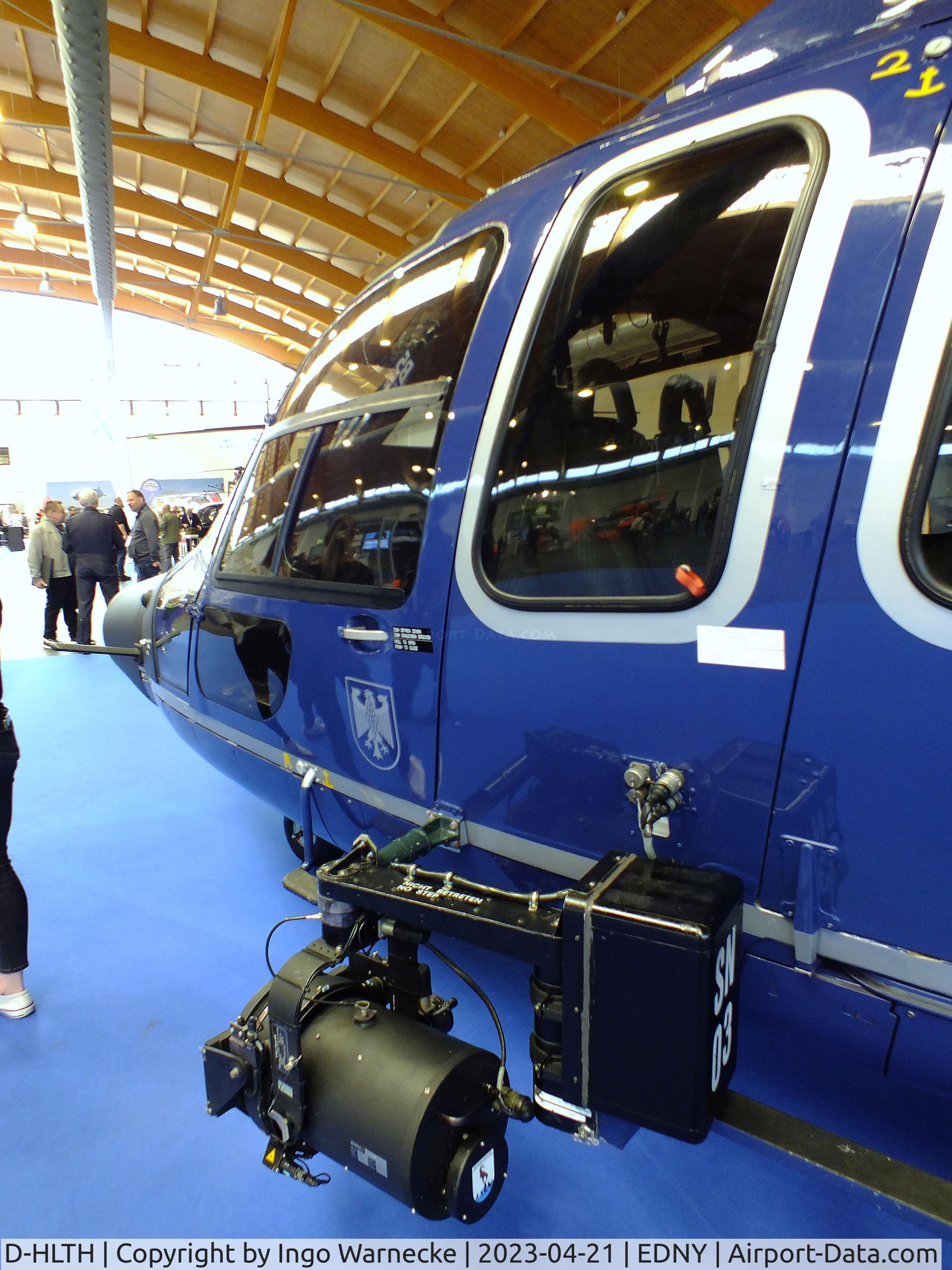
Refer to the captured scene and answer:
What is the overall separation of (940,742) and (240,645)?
6.50ft

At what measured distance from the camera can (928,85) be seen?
1.13m

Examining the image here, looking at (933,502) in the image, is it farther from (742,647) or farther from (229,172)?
(229,172)

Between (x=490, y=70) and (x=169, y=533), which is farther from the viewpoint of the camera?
(x=169, y=533)

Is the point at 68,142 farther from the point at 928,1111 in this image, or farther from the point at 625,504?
the point at 928,1111

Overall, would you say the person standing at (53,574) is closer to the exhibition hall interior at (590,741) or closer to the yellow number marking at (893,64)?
the exhibition hall interior at (590,741)

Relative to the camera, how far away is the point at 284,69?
10.5m

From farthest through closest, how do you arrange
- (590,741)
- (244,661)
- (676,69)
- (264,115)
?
(264,115)
(676,69)
(244,661)
(590,741)

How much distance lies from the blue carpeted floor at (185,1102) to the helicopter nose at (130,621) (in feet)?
2.58

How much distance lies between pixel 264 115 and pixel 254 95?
0.26 meters

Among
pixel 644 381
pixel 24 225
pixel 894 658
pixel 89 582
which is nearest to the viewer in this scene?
pixel 894 658

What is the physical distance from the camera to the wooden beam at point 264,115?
936 cm

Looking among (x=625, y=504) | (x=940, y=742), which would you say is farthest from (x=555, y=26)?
(x=940, y=742)

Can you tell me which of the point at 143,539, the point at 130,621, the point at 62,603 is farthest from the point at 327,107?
the point at 130,621

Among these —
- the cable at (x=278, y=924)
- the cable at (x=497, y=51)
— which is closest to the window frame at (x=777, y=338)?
the cable at (x=278, y=924)
